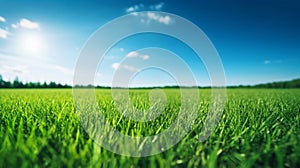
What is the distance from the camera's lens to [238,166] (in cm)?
98

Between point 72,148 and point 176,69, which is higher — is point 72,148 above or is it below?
below

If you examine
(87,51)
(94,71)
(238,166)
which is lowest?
(238,166)

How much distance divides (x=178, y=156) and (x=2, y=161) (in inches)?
25.9

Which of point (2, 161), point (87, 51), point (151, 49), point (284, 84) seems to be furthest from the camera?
point (284, 84)

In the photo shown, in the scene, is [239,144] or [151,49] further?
[151,49]

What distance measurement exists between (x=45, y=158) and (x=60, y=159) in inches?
2.9

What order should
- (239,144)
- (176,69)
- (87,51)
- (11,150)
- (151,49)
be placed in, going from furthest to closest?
(151,49)
(176,69)
(87,51)
(239,144)
(11,150)

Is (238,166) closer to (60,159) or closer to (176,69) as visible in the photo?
(60,159)

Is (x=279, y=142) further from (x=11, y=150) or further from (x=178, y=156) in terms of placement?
(x=11, y=150)

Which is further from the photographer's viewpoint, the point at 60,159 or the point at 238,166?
the point at 238,166

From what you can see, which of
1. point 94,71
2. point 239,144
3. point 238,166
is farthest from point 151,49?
point 238,166

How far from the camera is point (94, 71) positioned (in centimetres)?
184

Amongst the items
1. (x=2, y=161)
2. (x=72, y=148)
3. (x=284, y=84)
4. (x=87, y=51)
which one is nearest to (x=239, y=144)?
(x=72, y=148)

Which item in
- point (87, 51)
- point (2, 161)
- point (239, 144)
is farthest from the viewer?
point (87, 51)
